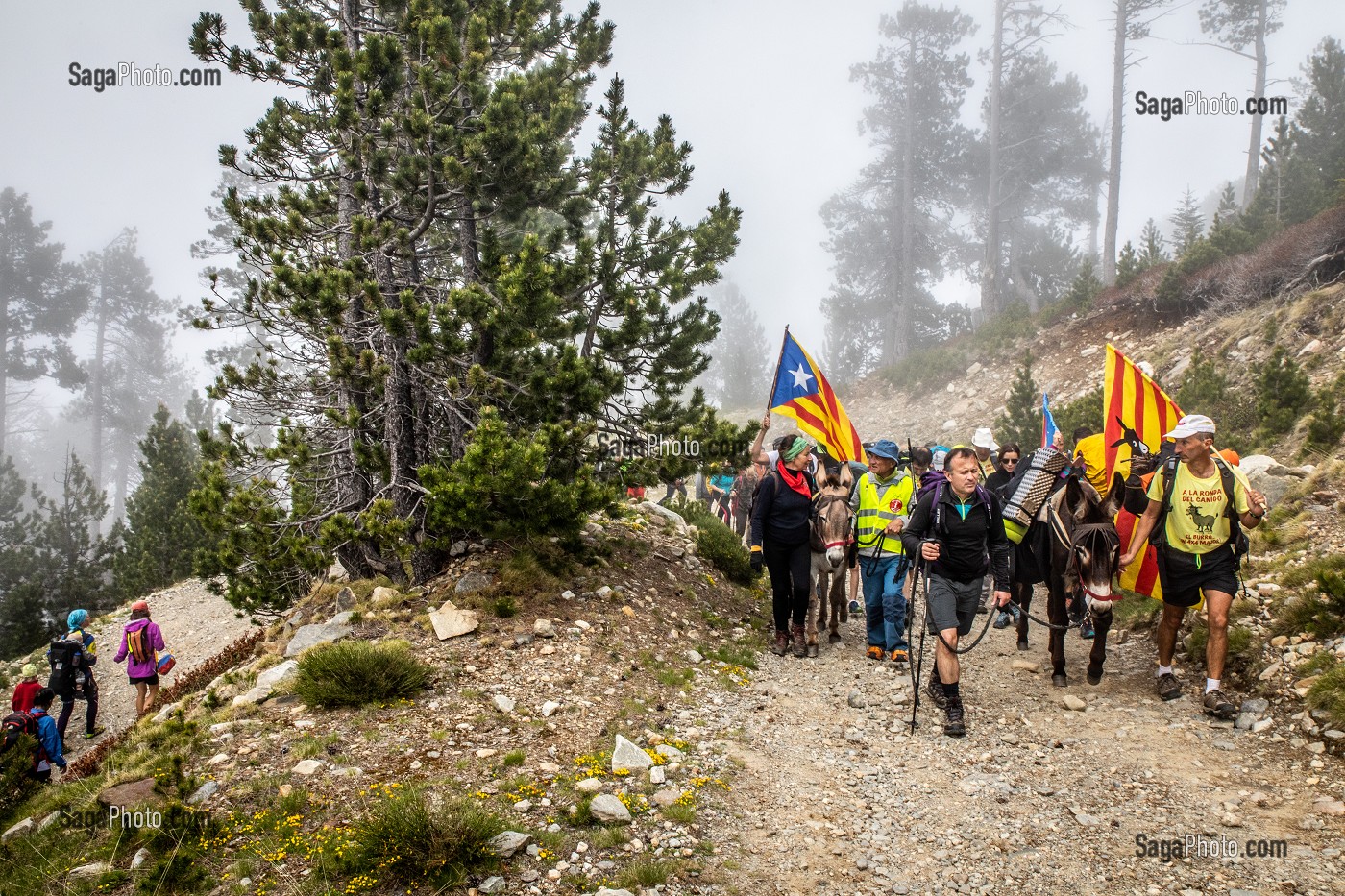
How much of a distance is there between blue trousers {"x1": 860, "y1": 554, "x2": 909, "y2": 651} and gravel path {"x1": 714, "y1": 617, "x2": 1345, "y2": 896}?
103cm

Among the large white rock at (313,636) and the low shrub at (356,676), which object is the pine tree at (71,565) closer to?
the large white rock at (313,636)

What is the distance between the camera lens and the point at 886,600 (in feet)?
25.9

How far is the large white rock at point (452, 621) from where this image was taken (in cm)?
708

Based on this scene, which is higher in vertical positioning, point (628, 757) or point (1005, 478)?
point (1005, 478)

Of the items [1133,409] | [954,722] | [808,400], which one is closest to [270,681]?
[954,722]

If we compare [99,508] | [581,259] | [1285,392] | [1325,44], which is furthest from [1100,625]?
[99,508]

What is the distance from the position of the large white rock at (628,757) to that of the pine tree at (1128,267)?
2355 cm

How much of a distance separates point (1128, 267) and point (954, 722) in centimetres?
2257

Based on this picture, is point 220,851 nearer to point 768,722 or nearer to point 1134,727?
point 768,722

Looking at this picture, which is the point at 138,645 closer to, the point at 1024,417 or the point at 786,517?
the point at 786,517

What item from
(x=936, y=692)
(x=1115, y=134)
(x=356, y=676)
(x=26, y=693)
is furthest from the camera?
(x=1115, y=134)

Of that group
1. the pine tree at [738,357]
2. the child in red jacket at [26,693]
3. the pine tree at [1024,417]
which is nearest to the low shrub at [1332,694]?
the pine tree at [1024,417]

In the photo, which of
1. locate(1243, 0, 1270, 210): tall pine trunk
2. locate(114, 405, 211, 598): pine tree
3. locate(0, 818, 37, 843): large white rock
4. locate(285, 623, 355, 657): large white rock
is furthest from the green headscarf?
locate(1243, 0, 1270, 210): tall pine trunk

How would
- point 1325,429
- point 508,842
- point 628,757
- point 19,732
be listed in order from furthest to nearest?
point 1325,429, point 19,732, point 628,757, point 508,842
